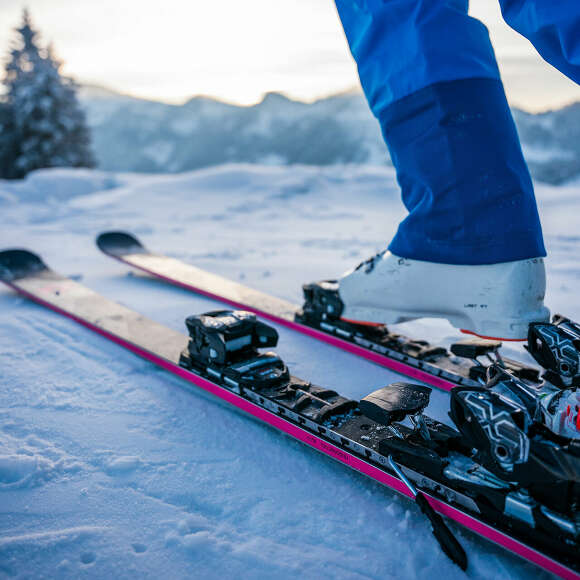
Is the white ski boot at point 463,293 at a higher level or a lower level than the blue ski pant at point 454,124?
lower

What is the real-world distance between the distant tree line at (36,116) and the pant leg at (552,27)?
21.7 metres

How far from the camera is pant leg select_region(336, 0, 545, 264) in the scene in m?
1.76

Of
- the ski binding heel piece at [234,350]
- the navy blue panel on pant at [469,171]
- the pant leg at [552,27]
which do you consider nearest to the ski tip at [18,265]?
the ski binding heel piece at [234,350]

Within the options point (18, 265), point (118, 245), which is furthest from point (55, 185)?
point (18, 265)

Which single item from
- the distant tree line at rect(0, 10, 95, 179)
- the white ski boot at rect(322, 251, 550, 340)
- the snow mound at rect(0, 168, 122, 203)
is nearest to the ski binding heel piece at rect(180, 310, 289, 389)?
the white ski boot at rect(322, 251, 550, 340)

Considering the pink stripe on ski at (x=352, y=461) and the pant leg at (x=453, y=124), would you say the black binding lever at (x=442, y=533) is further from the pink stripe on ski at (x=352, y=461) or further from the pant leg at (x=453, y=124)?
the pant leg at (x=453, y=124)

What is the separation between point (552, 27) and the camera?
4.66 ft

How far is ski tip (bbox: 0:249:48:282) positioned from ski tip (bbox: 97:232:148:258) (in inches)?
24.9

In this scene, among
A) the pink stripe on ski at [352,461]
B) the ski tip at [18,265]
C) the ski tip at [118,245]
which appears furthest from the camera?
the ski tip at [118,245]

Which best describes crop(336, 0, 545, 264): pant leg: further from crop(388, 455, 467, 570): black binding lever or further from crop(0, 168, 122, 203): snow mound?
crop(0, 168, 122, 203): snow mound

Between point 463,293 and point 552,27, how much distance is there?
37.7 inches

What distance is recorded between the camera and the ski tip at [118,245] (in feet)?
14.8

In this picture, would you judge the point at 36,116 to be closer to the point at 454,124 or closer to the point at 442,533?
the point at 454,124

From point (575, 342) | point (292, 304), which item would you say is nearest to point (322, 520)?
point (575, 342)
